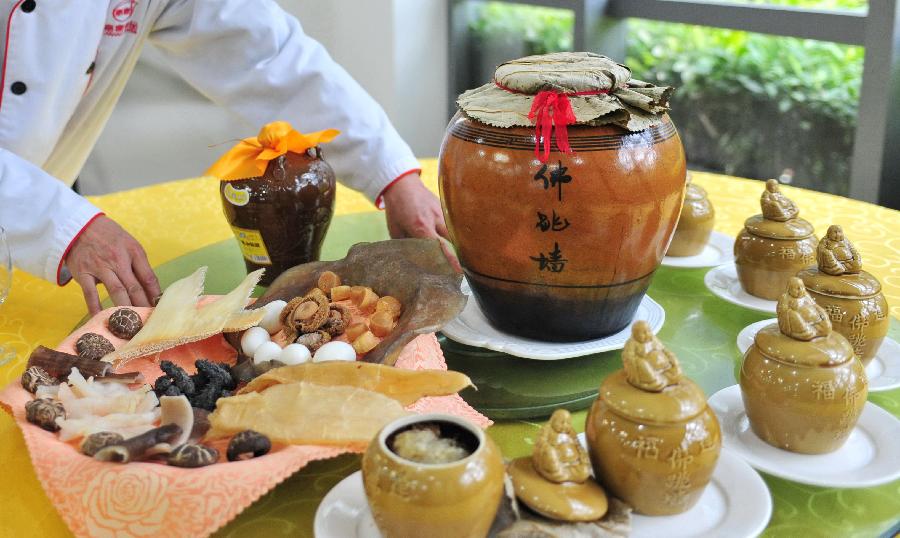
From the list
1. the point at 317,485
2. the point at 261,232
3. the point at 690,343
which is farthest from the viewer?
the point at 261,232

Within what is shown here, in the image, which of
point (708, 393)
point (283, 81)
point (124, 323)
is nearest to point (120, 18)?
point (283, 81)

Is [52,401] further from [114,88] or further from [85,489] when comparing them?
[114,88]

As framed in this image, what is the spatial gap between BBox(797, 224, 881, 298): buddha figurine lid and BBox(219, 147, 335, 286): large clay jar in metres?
0.73

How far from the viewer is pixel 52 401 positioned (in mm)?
968

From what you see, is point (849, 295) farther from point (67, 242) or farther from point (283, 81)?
point (283, 81)

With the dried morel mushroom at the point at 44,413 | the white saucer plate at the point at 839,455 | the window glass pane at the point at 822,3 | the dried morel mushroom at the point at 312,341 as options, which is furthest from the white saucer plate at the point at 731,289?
the window glass pane at the point at 822,3

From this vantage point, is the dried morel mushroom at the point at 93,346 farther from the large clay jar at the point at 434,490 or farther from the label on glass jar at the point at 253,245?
the large clay jar at the point at 434,490

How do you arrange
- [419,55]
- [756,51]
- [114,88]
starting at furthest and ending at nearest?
[419,55] → [756,51] → [114,88]

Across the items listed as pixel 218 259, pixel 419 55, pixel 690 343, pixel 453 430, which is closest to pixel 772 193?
pixel 690 343

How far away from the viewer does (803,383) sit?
3.00 feet

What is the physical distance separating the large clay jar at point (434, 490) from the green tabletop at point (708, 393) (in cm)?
15

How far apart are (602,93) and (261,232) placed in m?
0.59

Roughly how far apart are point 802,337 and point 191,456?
0.60 metres

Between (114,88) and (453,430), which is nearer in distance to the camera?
(453,430)
